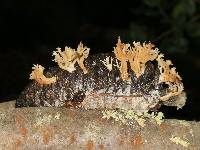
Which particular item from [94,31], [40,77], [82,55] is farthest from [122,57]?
[94,31]

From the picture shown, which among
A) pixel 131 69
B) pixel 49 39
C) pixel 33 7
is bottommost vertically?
pixel 131 69

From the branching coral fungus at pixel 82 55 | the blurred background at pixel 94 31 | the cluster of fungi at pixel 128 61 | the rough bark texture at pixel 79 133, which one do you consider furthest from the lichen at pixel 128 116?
the blurred background at pixel 94 31

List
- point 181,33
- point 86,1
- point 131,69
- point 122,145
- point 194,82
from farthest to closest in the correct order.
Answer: point 86,1
point 194,82
point 181,33
point 131,69
point 122,145

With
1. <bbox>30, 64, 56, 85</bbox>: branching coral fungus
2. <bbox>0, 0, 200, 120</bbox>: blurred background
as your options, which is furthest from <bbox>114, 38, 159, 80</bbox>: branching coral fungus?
<bbox>0, 0, 200, 120</bbox>: blurred background

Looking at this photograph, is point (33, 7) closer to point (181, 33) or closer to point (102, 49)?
point (102, 49)

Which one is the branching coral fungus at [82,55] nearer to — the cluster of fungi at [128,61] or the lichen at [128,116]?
the cluster of fungi at [128,61]

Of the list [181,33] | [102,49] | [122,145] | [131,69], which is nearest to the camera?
[122,145]

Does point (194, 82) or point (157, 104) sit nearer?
point (157, 104)

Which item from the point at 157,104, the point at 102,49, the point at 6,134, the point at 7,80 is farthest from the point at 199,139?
the point at 102,49
